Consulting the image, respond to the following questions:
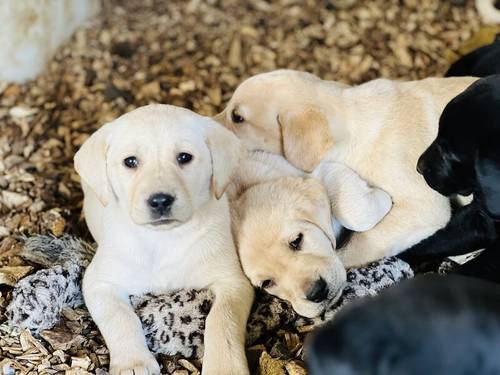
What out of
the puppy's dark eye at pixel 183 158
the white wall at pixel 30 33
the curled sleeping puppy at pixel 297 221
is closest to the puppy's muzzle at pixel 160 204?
the puppy's dark eye at pixel 183 158

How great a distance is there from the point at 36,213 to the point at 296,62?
2.33 meters

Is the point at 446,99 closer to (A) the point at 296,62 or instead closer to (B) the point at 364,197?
(B) the point at 364,197

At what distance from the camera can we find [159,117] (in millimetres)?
3352

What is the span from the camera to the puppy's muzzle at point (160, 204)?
3129mm

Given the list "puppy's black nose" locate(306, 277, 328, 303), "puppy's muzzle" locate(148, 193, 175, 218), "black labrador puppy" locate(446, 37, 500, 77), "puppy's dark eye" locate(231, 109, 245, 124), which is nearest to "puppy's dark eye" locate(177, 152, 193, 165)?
"puppy's muzzle" locate(148, 193, 175, 218)

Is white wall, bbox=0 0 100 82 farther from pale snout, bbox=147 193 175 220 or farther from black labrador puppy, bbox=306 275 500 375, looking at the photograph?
black labrador puppy, bbox=306 275 500 375

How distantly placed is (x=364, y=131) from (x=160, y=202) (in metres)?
1.41

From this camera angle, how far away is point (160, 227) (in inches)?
131

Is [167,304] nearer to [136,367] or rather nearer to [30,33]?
[136,367]

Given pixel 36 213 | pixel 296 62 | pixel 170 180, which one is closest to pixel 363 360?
pixel 170 180

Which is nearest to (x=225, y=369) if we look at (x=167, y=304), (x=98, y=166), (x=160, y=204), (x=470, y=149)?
(x=167, y=304)

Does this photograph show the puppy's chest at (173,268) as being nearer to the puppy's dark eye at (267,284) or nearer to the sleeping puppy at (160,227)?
the sleeping puppy at (160,227)

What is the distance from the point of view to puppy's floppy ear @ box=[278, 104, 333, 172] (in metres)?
3.96

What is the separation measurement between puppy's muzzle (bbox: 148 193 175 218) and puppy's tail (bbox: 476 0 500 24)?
360 centimetres
